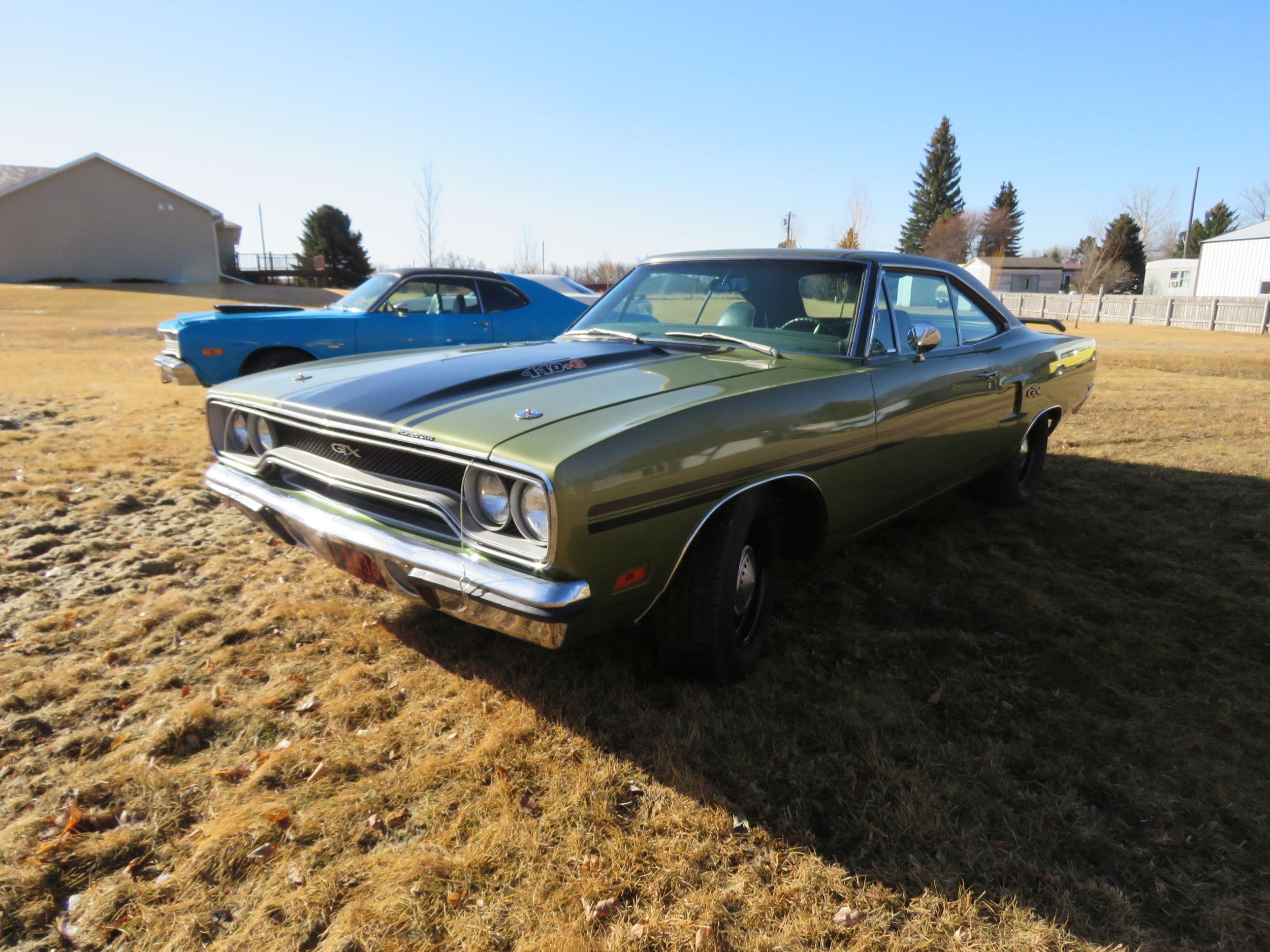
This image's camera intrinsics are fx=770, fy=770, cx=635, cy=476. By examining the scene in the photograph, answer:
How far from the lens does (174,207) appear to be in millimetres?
32906

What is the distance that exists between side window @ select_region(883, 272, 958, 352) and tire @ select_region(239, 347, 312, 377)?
5.14 metres

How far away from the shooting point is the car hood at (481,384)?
233 cm

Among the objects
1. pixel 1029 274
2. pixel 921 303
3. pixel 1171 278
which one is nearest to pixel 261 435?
pixel 921 303

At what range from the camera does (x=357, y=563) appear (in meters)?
2.43

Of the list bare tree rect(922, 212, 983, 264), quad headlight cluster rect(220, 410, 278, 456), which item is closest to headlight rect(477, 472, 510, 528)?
quad headlight cluster rect(220, 410, 278, 456)

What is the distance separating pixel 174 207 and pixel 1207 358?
3675 cm

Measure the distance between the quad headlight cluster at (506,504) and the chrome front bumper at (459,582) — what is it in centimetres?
11

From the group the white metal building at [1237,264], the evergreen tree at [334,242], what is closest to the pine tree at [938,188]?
the white metal building at [1237,264]

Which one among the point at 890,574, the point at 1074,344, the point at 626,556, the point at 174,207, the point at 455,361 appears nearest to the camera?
the point at 626,556

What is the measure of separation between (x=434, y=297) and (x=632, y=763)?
20.1 feet

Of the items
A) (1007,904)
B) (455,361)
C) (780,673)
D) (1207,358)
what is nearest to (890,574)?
(780,673)

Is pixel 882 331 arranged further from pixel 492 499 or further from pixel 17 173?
pixel 17 173

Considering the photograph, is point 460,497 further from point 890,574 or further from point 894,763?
point 890,574

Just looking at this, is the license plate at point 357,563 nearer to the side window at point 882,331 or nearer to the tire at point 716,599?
the tire at point 716,599
